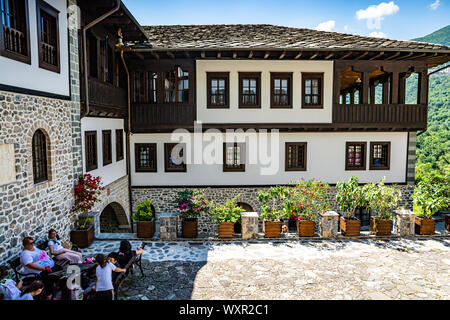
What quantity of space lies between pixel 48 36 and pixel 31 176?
11.5 feet

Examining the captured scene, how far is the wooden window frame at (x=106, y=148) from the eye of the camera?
11.3 metres

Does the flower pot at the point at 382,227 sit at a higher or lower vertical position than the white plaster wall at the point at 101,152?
lower

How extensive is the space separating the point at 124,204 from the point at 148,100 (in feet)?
14.8

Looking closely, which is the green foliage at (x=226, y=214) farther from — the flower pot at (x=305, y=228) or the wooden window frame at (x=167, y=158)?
the wooden window frame at (x=167, y=158)

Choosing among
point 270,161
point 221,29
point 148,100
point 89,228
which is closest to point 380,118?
point 270,161

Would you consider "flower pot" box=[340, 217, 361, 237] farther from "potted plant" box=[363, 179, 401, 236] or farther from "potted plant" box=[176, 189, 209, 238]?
"potted plant" box=[176, 189, 209, 238]

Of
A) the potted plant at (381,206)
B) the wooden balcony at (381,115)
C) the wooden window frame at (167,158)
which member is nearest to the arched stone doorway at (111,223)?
the wooden window frame at (167,158)

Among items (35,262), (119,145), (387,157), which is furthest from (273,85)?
(35,262)

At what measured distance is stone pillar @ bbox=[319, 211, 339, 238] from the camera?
31.7 feet

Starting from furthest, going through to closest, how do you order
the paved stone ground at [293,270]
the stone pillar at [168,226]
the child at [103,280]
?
the stone pillar at [168,226], the paved stone ground at [293,270], the child at [103,280]

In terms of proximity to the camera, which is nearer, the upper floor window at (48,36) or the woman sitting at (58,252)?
the woman sitting at (58,252)

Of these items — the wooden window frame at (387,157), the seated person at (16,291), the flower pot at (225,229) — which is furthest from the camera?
the wooden window frame at (387,157)

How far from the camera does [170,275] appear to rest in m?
7.29

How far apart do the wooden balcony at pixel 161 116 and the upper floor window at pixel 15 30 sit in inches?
248
